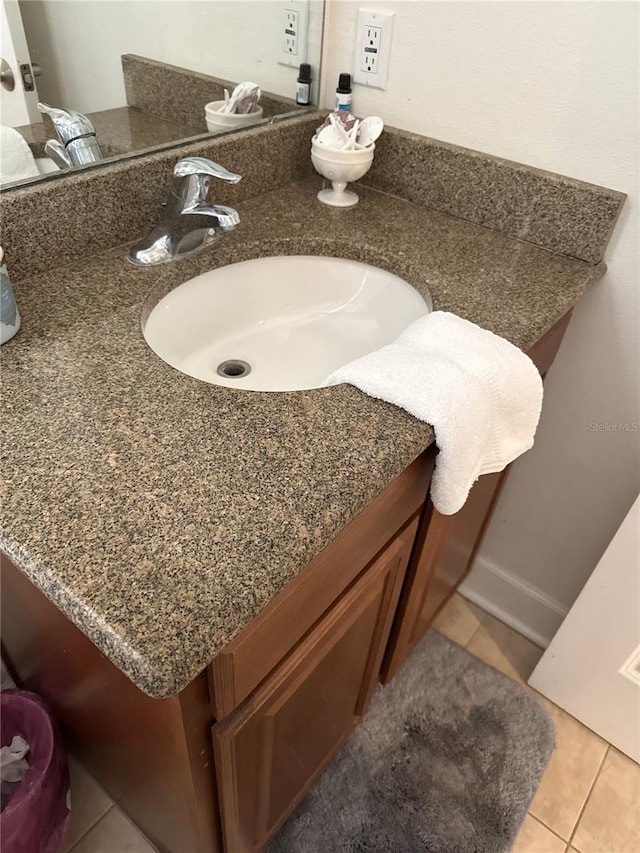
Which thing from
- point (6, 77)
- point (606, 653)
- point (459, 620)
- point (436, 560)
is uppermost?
point (6, 77)

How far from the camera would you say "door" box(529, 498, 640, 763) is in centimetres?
119

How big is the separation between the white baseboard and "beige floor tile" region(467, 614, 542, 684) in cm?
2

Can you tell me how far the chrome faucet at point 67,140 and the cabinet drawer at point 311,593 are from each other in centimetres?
67

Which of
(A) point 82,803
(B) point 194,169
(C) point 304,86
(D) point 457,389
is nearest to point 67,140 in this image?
(B) point 194,169

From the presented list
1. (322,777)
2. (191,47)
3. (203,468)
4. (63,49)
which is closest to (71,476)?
(203,468)

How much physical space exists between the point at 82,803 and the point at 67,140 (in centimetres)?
121

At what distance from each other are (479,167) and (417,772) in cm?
121

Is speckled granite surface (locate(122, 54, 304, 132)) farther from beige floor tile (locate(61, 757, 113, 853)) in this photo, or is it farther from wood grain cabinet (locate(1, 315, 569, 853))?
beige floor tile (locate(61, 757, 113, 853))

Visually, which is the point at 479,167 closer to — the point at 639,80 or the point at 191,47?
the point at 639,80

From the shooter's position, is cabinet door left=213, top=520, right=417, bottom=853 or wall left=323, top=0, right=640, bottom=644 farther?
wall left=323, top=0, right=640, bottom=644

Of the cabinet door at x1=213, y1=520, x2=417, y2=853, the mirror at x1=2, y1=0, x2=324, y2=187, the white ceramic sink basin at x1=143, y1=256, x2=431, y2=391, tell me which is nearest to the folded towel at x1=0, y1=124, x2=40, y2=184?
the mirror at x1=2, y1=0, x2=324, y2=187

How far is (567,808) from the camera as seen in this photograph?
127 cm

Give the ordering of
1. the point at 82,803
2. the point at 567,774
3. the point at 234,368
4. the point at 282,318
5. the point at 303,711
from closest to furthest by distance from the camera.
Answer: the point at 303,711
the point at 234,368
the point at 282,318
the point at 82,803
the point at 567,774

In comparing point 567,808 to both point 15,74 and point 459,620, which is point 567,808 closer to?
point 459,620
